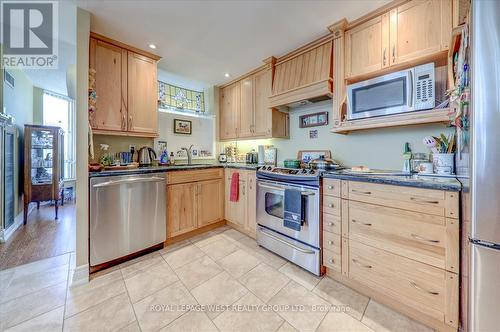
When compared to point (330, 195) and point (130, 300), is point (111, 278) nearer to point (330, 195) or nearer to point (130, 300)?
point (130, 300)

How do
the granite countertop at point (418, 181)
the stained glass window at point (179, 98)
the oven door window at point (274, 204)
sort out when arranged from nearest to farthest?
the granite countertop at point (418, 181) → the oven door window at point (274, 204) → the stained glass window at point (179, 98)

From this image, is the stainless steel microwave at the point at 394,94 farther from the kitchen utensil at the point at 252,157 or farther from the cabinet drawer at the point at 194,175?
the cabinet drawer at the point at 194,175

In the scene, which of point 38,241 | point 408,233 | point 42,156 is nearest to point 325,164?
point 408,233

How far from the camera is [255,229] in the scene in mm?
2652

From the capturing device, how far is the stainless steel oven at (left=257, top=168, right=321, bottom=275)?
1873 mm

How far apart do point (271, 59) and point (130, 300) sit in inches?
124

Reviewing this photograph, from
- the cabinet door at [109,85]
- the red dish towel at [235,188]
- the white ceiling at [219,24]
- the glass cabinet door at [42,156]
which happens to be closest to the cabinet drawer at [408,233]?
the red dish towel at [235,188]

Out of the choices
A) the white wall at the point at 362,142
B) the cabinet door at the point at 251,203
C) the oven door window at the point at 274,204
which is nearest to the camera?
the white wall at the point at 362,142

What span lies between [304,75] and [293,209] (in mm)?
1653

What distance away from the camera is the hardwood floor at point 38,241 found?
2.18 meters

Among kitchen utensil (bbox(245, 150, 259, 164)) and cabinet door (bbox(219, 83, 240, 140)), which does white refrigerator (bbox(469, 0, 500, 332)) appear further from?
cabinet door (bbox(219, 83, 240, 140))

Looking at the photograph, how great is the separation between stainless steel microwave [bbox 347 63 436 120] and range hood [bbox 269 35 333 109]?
33 centimetres

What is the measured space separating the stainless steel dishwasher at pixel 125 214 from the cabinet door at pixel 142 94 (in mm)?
771

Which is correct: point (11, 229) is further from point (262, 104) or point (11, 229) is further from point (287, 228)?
point (262, 104)
